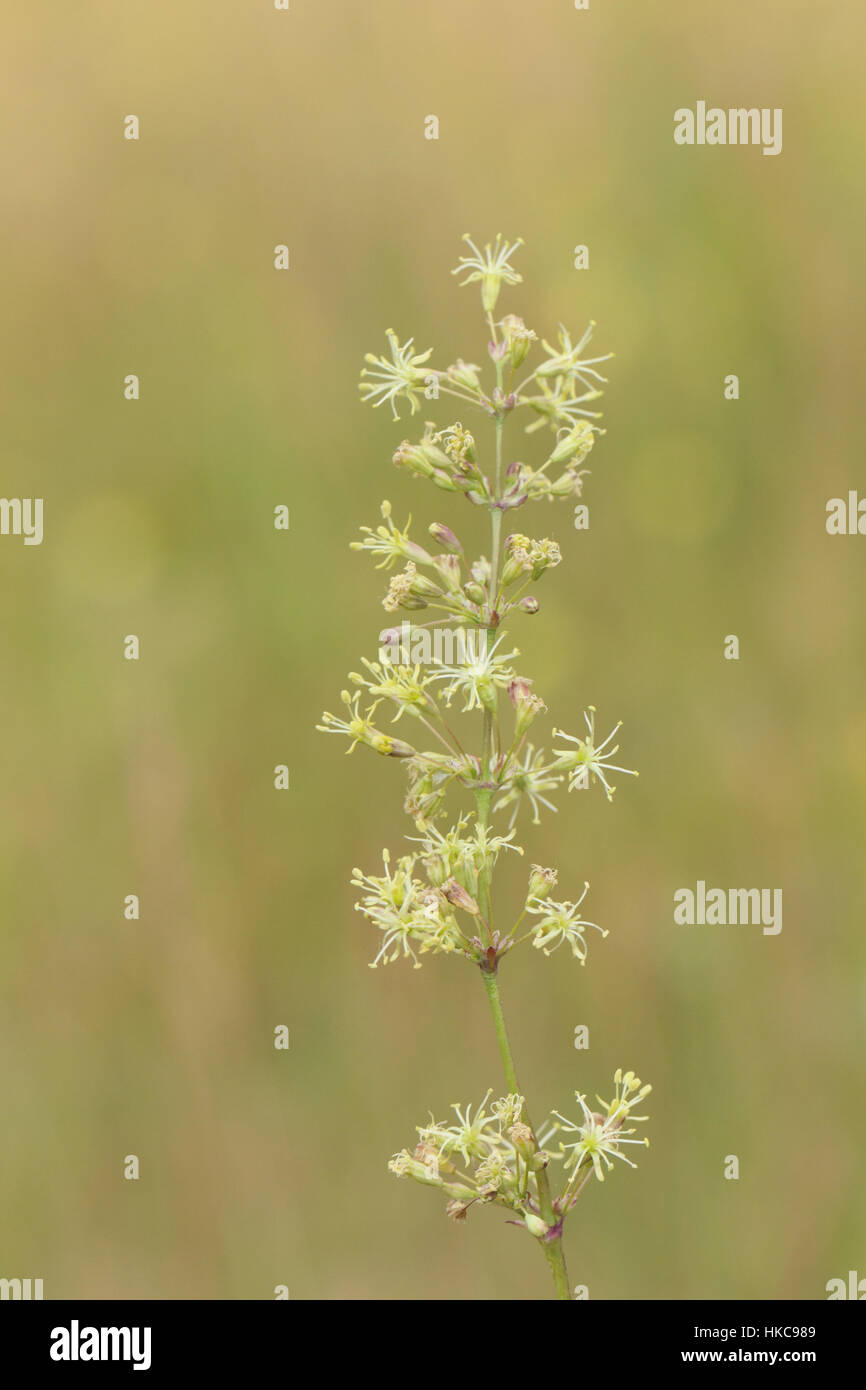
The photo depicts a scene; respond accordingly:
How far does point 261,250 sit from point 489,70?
1152mm

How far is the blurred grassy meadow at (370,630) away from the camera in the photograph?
4215 mm

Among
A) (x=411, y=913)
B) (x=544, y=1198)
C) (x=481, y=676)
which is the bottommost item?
(x=544, y=1198)

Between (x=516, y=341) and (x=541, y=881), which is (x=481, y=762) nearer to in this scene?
(x=541, y=881)

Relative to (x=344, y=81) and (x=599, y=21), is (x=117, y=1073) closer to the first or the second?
(x=344, y=81)

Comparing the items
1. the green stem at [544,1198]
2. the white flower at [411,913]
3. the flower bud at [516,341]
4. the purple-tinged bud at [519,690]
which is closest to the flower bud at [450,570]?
the purple-tinged bud at [519,690]

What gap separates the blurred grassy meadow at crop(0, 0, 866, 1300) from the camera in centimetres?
421

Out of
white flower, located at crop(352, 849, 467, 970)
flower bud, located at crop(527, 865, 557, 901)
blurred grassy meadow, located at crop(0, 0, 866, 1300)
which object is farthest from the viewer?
blurred grassy meadow, located at crop(0, 0, 866, 1300)

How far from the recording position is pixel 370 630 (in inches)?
181

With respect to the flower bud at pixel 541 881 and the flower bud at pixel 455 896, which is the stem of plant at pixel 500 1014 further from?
the flower bud at pixel 541 881

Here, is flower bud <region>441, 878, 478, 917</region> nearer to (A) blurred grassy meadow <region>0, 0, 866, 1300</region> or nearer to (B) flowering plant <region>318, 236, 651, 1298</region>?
(B) flowering plant <region>318, 236, 651, 1298</region>

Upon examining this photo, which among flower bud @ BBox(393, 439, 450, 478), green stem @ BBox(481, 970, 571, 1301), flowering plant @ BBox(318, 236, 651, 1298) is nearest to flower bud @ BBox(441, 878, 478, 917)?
flowering plant @ BBox(318, 236, 651, 1298)

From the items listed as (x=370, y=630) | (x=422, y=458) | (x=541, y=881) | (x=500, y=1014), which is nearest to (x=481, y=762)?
(x=541, y=881)

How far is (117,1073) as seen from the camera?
173 inches

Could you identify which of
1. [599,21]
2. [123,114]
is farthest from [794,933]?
[123,114]
